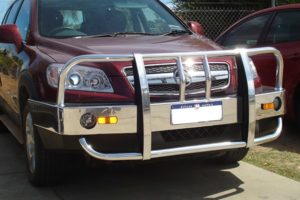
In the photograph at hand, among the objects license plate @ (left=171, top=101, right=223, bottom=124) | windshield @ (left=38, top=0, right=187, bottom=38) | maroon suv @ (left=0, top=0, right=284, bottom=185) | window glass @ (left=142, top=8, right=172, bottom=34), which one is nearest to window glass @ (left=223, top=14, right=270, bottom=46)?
windshield @ (left=38, top=0, right=187, bottom=38)

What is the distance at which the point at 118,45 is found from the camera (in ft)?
14.9

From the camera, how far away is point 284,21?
655 cm

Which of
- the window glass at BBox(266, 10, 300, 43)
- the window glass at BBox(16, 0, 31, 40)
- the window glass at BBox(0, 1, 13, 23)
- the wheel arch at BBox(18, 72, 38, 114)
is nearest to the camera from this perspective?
the wheel arch at BBox(18, 72, 38, 114)

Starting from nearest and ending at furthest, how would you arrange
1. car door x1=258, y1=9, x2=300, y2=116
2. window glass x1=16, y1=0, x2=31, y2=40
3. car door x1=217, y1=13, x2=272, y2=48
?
window glass x1=16, y1=0, x2=31, y2=40 < car door x1=258, y1=9, x2=300, y2=116 < car door x1=217, y1=13, x2=272, y2=48

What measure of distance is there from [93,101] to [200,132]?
0.87 metres

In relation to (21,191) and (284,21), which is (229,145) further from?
(284,21)

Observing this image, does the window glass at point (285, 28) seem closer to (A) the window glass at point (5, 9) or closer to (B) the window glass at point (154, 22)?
(B) the window glass at point (154, 22)

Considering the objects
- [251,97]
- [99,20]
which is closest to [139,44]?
[99,20]

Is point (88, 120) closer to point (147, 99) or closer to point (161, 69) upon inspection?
point (147, 99)

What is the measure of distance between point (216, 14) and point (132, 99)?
8310mm

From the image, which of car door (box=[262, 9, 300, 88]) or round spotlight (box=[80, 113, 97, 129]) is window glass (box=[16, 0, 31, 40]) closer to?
round spotlight (box=[80, 113, 97, 129])

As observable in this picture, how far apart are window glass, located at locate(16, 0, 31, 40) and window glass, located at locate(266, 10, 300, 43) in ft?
9.63

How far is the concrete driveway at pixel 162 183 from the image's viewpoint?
4523 mm

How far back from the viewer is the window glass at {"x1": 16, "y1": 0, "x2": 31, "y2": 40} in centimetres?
536
